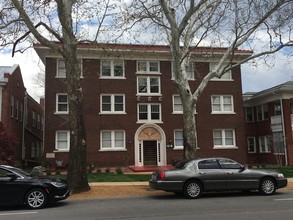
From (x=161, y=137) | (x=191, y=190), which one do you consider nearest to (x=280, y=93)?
(x=161, y=137)

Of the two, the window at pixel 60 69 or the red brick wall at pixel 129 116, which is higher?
the window at pixel 60 69

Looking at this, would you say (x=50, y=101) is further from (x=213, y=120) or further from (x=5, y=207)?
(x=5, y=207)

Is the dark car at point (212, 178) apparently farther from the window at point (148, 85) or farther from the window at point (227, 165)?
the window at point (148, 85)

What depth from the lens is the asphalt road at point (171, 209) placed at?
9562 millimetres

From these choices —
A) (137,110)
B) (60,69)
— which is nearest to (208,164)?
(137,110)

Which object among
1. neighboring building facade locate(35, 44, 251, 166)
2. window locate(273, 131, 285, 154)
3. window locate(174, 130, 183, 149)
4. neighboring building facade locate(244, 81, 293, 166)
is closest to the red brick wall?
neighboring building facade locate(35, 44, 251, 166)

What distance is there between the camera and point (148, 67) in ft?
104

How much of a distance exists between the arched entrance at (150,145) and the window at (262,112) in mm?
10473

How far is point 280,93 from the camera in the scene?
31.7 m

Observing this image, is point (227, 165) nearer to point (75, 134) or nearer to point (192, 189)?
point (192, 189)

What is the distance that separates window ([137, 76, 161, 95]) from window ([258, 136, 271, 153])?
11313mm

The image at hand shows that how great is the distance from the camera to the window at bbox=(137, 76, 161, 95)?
103 feet

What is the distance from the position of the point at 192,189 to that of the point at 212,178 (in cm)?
85

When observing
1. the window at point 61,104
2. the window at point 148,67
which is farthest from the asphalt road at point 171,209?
the window at point 148,67
